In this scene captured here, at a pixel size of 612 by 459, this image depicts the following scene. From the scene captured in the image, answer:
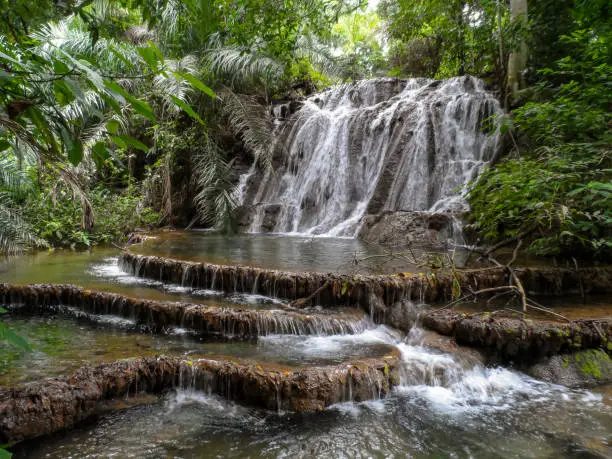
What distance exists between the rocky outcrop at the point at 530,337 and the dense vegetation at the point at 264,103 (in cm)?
112

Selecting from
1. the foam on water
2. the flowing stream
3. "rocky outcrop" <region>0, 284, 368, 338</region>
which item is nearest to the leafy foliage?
the flowing stream

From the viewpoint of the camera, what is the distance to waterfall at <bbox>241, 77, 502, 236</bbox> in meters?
9.28

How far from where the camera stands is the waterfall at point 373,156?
30.5 ft

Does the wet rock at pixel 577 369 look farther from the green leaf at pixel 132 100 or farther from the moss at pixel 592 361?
the green leaf at pixel 132 100

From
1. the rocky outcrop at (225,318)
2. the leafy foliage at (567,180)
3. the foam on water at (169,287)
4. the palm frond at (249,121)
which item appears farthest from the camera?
the palm frond at (249,121)

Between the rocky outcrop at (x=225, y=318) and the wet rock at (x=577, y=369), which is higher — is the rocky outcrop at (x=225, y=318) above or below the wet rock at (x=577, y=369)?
above

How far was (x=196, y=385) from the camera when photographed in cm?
330

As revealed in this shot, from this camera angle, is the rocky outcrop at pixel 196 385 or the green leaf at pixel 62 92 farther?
the rocky outcrop at pixel 196 385

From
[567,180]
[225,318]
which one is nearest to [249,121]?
[225,318]

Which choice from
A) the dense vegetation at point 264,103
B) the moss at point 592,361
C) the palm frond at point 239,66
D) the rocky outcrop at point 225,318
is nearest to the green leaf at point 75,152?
the dense vegetation at point 264,103

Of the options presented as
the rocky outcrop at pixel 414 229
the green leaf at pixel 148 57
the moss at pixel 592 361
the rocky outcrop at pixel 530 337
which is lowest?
the moss at pixel 592 361

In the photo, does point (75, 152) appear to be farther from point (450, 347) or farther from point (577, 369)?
point (577, 369)

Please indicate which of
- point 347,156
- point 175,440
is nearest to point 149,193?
point 347,156

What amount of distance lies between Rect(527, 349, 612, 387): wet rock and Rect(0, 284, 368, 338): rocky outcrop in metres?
1.78
